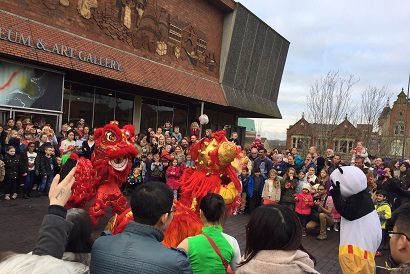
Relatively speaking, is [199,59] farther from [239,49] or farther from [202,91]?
[239,49]

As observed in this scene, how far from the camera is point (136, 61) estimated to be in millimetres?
15617

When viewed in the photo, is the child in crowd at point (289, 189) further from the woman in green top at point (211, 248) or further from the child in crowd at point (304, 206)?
the woman in green top at point (211, 248)

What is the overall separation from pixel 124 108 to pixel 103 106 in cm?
127

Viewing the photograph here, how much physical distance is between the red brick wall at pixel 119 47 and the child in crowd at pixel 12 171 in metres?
3.21

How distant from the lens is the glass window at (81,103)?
15.2m

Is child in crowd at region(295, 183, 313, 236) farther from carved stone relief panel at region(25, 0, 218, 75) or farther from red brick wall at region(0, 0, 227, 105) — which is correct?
carved stone relief panel at region(25, 0, 218, 75)

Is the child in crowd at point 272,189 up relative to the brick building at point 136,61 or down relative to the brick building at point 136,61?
down

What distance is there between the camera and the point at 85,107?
1583cm

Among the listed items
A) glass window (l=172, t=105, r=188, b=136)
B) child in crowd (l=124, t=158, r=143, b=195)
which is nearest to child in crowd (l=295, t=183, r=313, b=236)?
child in crowd (l=124, t=158, r=143, b=195)

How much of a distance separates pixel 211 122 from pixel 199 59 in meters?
4.74

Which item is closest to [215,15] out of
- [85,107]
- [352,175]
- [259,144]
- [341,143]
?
[85,107]

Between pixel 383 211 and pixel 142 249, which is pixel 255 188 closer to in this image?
pixel 383 211

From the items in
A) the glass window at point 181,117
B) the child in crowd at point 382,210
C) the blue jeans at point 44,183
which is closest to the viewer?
the child in crowd at point 382,210

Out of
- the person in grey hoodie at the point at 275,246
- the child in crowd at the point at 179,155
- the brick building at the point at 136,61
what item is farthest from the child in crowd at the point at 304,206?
the brick building at the point at 136,61
